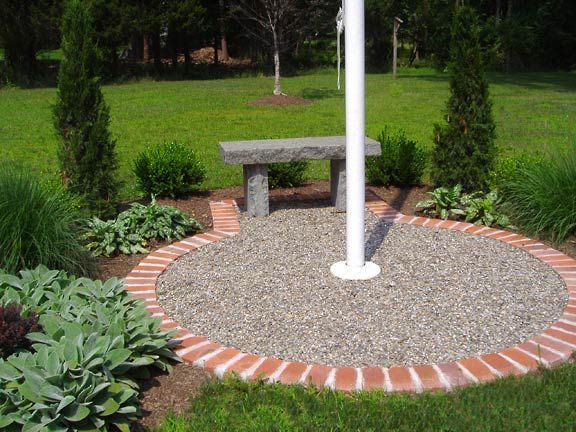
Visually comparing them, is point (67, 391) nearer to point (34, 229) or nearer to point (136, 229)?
point (34, 229)

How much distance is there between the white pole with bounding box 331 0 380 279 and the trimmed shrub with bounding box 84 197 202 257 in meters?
1.68

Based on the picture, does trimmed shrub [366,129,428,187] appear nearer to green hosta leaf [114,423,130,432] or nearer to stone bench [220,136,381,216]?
stone bench [220,136,381,216]

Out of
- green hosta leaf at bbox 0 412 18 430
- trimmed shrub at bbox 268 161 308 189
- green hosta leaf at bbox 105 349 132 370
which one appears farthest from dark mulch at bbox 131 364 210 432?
trimmed shrub at bbox 268 161 308 189

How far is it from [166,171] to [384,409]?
464 centimetres

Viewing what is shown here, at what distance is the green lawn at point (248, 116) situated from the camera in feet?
35.1

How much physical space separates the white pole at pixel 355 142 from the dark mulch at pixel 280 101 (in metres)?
12.8

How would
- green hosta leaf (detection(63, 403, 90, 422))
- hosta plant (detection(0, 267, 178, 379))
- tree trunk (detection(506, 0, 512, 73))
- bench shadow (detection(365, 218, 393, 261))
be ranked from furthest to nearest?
1. tree trunk (detection(506, 0, 512, 73))
2. bench shadow (detection(365, 218, 393, 261))
3. hosta plant (detection(0, 267, 178, 379))
4. green hosta leaf (detection(63, 403, 90, 422))

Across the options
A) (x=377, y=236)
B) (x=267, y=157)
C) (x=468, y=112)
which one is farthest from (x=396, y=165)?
(x=377, y=236)

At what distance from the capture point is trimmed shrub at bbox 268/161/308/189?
7.49m

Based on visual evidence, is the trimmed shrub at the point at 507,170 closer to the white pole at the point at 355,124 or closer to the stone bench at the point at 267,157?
the stone bench at the point at 267,157

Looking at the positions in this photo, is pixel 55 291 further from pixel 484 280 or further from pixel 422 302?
pixel 484 280

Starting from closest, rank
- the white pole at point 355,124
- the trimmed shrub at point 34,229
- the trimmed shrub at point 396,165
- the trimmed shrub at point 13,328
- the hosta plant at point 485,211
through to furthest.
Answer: the trimmed shrub at point 13,328, the white pole at point 355,124, the trimmed shrub at point 34,229, the hosta plant at point 485,211, the trimmed shrub at point 396,165

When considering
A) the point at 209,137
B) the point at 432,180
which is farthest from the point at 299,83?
the point at 432,180

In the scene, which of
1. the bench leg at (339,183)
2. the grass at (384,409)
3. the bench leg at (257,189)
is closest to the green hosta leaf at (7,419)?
the grass at (384,409)
